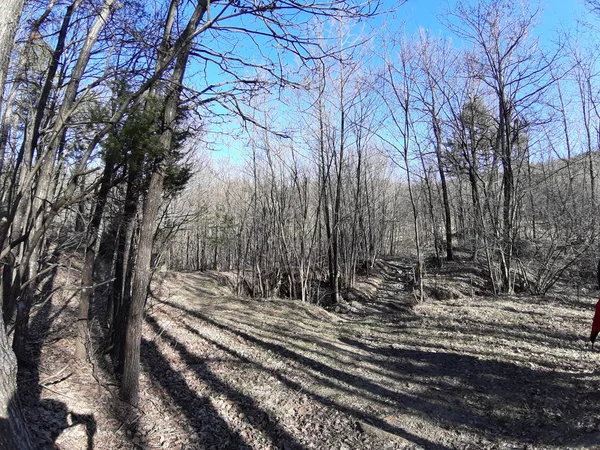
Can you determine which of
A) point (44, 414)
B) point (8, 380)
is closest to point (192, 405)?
point (44, 414)

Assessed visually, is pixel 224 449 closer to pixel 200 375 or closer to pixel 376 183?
pixel 200 375

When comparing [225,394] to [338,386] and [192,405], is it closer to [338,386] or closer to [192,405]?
[192,405]

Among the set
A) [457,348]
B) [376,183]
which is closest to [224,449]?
[457,348]

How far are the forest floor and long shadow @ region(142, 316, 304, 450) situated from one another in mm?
19

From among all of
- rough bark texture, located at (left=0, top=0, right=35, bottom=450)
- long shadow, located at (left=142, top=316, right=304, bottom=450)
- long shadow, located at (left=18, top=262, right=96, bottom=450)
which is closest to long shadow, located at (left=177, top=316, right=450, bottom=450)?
long shadow, located at (left=142, top=316, right=304, bottom=450)

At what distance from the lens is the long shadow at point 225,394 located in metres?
4.30

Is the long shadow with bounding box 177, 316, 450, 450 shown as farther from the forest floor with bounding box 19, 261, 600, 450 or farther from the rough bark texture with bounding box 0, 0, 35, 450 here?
the rough bark texture with bounding box 0, 0, 35, 450

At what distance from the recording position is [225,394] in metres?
5.39

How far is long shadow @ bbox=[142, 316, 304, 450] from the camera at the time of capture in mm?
4297

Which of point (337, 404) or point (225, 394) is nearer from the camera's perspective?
point (337, 404)

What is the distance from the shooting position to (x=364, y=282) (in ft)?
49.9

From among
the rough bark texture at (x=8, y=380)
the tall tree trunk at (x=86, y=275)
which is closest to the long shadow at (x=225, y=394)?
the tall tree trunk at (x=86, y=275)

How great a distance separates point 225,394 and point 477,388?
3434 mm

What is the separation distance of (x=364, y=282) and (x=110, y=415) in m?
11.6
